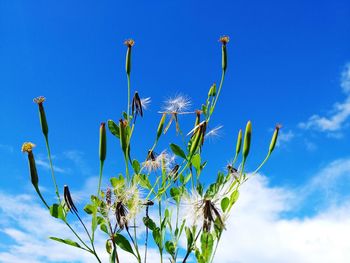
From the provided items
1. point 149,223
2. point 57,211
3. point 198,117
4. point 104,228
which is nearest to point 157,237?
point 149,223

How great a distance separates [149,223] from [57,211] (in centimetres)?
54

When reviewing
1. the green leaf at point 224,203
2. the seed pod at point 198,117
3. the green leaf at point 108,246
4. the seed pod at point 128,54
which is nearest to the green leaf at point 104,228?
the green leaf at point 108,246

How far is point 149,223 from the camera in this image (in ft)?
8.80

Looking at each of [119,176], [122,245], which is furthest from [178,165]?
[122,245]

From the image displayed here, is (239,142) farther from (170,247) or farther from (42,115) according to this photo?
(42,115)

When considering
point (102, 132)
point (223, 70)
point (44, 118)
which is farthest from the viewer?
point (223, 70)

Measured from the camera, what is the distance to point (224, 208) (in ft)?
8.32

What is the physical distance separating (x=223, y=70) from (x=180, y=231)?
984mm

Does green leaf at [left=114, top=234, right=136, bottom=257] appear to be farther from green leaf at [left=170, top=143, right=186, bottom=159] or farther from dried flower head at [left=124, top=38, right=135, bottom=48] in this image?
dried flower head at [left=124, top=38, right=135, bottom=48]

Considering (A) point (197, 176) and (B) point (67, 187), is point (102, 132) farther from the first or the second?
(A) point (197, 176)

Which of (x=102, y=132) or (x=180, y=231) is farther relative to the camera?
(x=180, y=231)

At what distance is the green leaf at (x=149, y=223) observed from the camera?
267 centimetres

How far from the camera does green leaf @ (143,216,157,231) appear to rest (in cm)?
267

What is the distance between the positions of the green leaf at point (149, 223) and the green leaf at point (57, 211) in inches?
19.0
